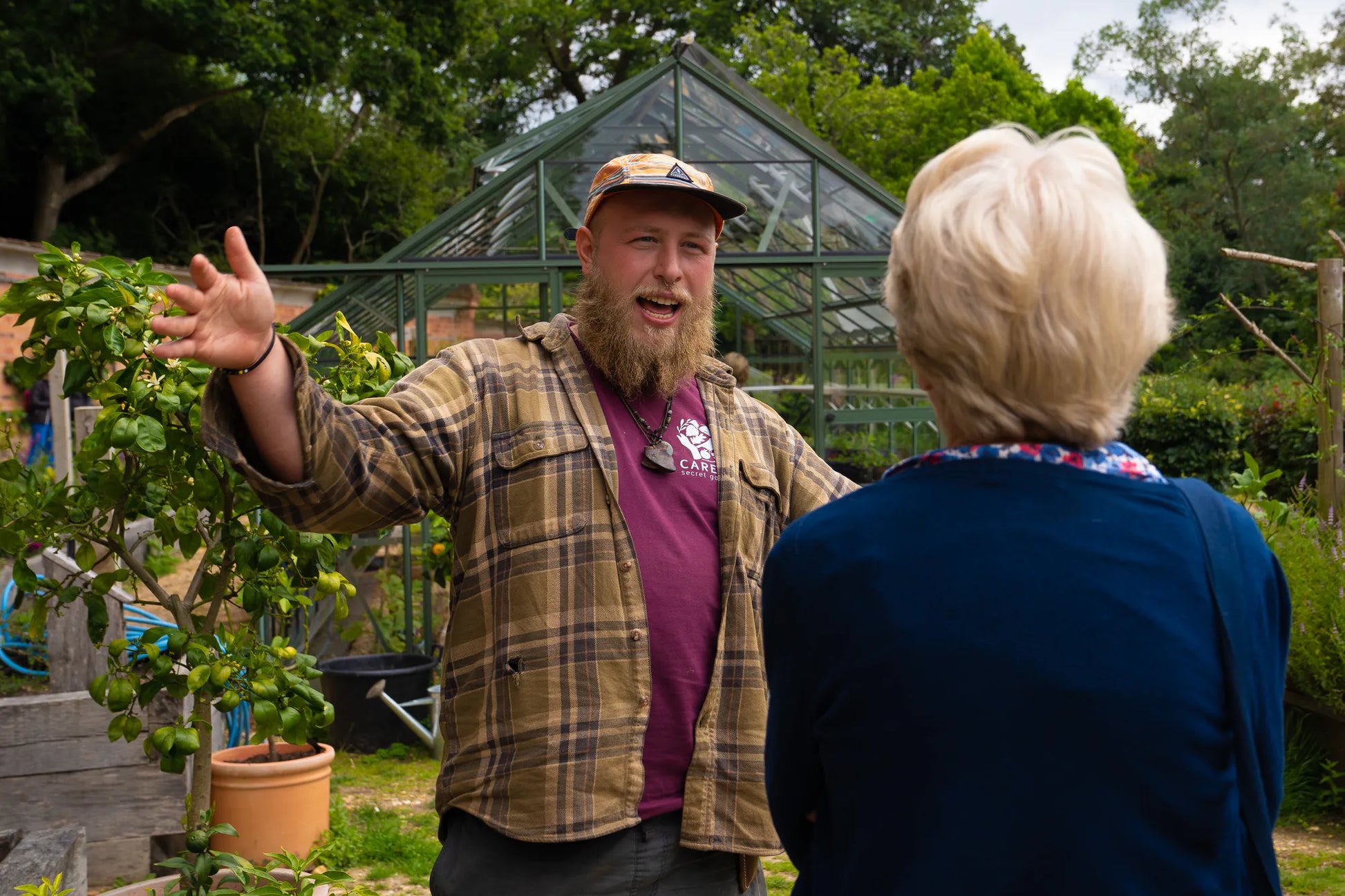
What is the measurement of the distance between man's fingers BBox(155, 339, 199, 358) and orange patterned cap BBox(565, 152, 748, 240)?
2.75 feet

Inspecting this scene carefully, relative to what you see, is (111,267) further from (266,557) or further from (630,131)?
(630,131)

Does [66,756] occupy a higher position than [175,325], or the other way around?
[175,325]

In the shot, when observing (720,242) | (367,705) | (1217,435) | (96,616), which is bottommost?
(367,705)

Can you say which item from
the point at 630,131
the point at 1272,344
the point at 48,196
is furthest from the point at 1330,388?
the point at 48,196

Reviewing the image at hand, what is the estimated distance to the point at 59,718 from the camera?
398cm

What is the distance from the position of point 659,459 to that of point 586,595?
0.26m

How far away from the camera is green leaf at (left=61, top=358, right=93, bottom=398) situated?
2.56 m

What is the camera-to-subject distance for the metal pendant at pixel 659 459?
199 cm

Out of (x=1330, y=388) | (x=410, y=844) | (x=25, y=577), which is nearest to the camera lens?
(x=25, y=577)

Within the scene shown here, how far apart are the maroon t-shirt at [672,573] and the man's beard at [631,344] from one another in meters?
0.04

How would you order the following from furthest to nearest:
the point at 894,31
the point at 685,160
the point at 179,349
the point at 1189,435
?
1. the point at 894,31
2. the point at 1189,435
3. the point at 685,160
4. the point at 179,349

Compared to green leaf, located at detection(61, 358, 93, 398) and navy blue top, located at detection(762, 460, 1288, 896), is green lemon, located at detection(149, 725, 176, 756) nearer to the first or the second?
green leaf, located at detection(61, 358, 93, 398)

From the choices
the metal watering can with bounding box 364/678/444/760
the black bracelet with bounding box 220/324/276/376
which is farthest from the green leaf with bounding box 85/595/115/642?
the metal watering can with bounding box 364/678/444/760

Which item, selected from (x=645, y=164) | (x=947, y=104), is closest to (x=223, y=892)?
(x=645, y=164)
